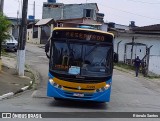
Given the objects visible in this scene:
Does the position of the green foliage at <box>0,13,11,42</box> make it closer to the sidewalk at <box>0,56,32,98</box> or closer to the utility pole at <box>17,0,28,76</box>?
the utility pole at <box>17,0,28,76</box>

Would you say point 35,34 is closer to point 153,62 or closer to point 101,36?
point 153,62

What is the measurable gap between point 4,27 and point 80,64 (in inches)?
362

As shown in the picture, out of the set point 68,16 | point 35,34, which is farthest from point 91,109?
point 68,16

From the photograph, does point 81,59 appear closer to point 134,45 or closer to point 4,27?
point 4,27

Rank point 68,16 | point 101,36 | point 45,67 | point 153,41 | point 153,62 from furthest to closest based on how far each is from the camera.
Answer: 1. point 68,16
2. point 153,41
3. point 153,62
4. point 45,67
5. point 101,36

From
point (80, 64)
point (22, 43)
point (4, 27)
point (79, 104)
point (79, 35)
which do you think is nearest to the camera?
point (80, 64)

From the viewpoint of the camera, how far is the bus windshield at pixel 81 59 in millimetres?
16016

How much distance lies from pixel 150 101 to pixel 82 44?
Answer: 568 centimetres

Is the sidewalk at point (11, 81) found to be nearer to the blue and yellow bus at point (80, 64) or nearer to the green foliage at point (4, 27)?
the green foliage at point (4, 27)

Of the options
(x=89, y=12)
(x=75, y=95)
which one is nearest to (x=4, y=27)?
(x=75, y=95)

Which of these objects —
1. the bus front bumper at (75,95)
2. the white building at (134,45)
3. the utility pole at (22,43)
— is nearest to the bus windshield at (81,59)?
the bus front bumper at (75,95)

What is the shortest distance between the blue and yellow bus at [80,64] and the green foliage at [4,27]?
8.16 metres

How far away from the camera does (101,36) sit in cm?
1652

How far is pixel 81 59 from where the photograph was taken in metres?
16.1
